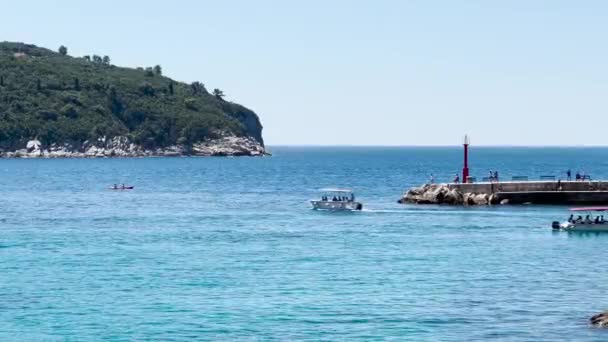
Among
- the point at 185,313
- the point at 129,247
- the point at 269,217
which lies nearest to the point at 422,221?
the point at 269,217

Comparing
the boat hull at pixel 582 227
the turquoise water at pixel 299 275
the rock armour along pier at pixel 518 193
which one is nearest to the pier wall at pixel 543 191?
the rock armour along pier at pixel 518 193

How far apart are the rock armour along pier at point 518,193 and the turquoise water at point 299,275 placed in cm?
368

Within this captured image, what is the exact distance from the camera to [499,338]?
45656 millimetres

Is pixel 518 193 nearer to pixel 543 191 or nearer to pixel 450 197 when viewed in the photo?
pixel 543 191

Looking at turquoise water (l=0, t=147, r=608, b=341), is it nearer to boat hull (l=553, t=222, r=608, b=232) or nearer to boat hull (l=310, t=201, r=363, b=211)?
boat hull (l=553, t=222, r=608, b=232)

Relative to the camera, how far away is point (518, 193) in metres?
112

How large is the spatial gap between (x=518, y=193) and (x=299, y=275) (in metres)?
54.4

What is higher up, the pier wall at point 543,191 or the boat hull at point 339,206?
the pier wall at point 543,191

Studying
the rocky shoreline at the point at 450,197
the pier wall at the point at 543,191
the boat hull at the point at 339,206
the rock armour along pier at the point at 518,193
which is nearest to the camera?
the boat hull at the point at 339,206

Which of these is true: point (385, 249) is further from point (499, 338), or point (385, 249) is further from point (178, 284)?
point (499, 338)

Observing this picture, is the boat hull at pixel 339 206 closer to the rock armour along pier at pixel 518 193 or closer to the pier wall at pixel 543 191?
the rock armour along pier at pixel 518 193

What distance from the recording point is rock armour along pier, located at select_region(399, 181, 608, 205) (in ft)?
363

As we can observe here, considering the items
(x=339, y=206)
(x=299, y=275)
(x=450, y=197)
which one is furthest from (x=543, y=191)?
(x=299, y=275)

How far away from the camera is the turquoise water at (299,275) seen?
1903 inches
